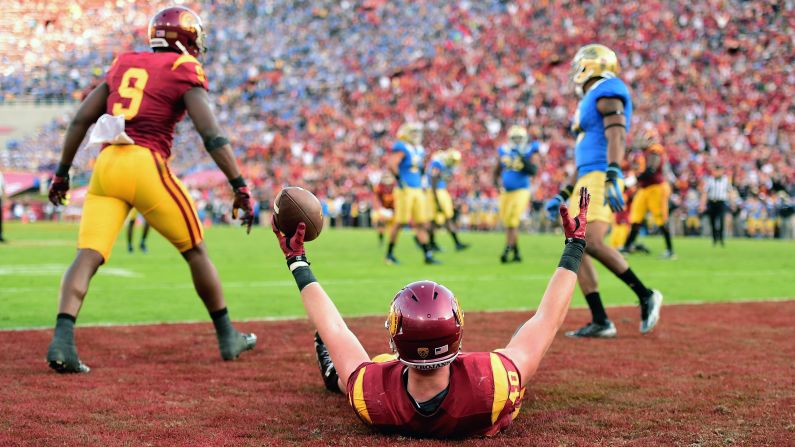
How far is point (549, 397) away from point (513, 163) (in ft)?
33.5

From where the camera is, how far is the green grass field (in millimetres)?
7688

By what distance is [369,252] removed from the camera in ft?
54.9

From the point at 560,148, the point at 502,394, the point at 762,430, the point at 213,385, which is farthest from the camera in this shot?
the point at 560,148

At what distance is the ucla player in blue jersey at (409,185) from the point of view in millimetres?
13582

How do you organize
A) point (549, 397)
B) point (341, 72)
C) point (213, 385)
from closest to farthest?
point (549, 397) < point (213, 385) < point (341, 72)

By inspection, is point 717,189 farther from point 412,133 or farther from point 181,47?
point 181,47

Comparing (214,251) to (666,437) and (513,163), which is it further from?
(666,437)

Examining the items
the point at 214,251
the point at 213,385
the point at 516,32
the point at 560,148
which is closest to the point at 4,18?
the point at 516,32

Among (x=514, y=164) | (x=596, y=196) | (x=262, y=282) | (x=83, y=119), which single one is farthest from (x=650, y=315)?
(x=514, y=164)

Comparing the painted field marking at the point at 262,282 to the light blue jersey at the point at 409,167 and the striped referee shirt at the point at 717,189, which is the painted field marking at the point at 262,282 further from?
the striped referee shirt at the point at 717,189

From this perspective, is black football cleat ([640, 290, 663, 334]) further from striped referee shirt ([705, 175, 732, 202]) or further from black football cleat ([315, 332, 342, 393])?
striped referee shirt ([705, 175, 732, 202])

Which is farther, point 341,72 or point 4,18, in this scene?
point 4,18

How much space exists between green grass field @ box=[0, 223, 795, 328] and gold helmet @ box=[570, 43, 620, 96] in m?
2.46

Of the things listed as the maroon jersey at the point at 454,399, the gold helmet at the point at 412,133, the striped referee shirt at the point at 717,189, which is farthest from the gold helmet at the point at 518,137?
the maroon jersey at the point at 454,399
